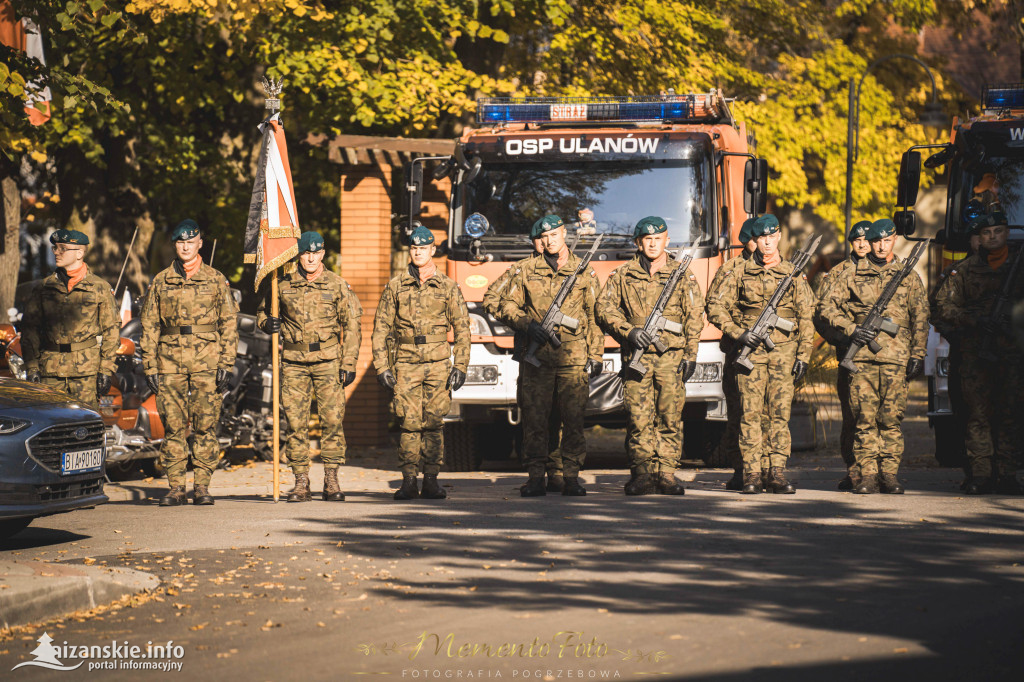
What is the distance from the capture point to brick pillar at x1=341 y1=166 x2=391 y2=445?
51.8 feet

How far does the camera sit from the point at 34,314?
36.0 feet

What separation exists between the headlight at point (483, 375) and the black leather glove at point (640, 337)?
2098 millimetres

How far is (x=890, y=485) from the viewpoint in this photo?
10320 mm

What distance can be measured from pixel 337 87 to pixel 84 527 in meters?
9.74

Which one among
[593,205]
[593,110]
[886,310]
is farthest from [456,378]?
[593,110]

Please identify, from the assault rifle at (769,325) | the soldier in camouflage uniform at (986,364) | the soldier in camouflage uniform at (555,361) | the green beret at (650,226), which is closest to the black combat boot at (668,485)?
the soldier in camouflage uniform at (555,361)

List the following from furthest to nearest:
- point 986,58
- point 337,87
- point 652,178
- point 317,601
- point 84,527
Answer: point 986,58
point 337,87
point 652,178
point 84,527
point 317,601

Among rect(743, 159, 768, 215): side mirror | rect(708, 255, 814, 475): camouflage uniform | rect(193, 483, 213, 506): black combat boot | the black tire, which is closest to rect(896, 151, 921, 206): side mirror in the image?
rect(743, 159, 768, 215): side mirror

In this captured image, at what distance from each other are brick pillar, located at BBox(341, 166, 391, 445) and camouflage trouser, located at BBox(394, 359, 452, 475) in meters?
5.20

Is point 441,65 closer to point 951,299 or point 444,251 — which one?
point 444,251

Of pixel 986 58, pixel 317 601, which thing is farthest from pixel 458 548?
pixel 986 58

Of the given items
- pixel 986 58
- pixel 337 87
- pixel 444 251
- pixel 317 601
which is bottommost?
pixel 317 601

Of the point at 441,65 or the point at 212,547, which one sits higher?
the point at 441,65

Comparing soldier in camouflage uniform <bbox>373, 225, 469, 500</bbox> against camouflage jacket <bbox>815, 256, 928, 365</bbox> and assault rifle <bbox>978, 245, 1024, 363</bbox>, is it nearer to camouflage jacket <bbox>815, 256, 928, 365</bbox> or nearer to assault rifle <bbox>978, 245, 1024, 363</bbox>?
camouflage jacket <bbox>815, 256, 928, 365</bbox>
